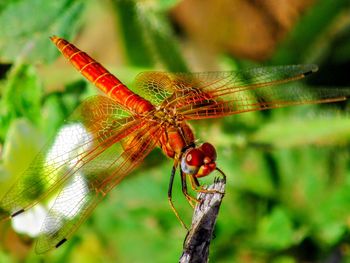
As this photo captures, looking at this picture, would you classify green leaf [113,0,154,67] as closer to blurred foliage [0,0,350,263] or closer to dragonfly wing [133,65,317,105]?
blurred foliage [0,0,350,263]

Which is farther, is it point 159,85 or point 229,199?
point 229,199

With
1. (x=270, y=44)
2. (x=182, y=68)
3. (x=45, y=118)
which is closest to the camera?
(x=45, y=118)

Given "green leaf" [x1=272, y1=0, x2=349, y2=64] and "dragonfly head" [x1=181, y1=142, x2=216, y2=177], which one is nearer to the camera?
"dragonfly head" [x1=181, y1=142, x2=216, y2=177]

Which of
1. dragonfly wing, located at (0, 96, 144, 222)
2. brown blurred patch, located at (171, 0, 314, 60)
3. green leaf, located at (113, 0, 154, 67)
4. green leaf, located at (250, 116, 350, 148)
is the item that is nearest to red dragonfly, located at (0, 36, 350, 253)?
dragonfly wing, located at (0, 96, 144, 222)

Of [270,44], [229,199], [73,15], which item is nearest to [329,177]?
[229,199]

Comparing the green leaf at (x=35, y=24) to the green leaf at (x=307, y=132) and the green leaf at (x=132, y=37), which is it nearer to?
the green leaf at (x=132, y=37)

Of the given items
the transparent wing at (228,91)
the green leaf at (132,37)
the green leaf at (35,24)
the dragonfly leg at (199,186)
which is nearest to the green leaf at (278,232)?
the transparent wing at (228,91)

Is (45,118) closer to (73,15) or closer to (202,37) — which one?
(73,15)

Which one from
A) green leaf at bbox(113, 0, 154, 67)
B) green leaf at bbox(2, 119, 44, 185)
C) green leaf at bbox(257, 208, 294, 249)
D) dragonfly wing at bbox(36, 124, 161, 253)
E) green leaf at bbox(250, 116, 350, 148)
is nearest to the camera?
dragonfly wing at bbox(36, 124, 161, 253)
